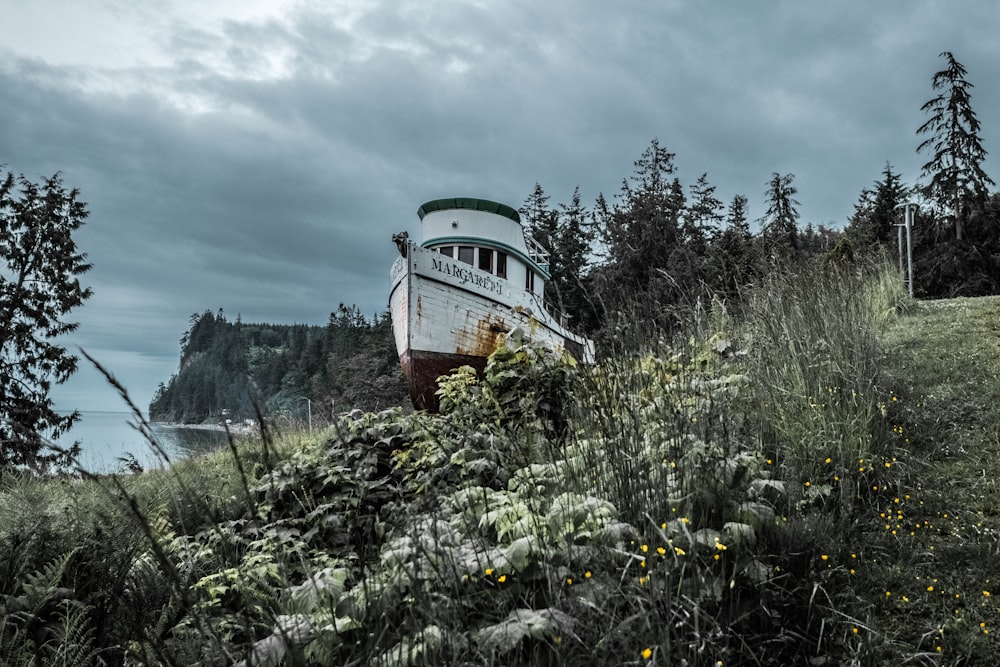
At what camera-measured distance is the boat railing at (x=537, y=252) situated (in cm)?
1529

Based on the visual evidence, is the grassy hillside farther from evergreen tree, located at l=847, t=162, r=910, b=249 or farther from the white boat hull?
evergreen tree, located at l=847, t=162, r=910, b=249

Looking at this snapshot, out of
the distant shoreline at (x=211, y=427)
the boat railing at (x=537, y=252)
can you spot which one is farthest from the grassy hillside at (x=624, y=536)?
the boat railing at (x=537, y=252)

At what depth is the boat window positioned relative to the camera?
1288 centimetres

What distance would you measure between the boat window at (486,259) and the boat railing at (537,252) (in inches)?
87.6

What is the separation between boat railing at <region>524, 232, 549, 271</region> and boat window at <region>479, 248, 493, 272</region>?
7.30 ft

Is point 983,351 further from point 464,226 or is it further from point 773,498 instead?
point 464,226

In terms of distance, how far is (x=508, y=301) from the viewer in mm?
12289

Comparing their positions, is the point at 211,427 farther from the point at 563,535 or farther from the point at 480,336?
the point at 480,336

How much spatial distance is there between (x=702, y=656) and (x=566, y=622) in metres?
0.48

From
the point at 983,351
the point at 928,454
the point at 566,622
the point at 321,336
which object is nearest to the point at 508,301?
the point at 983,351

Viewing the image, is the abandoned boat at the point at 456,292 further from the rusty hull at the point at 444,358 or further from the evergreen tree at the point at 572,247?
the evergreen tree at the point at 572,247

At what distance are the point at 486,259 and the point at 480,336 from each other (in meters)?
2.16

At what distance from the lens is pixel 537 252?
16.0 meters

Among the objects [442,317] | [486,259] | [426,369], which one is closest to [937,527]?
[442,317]
